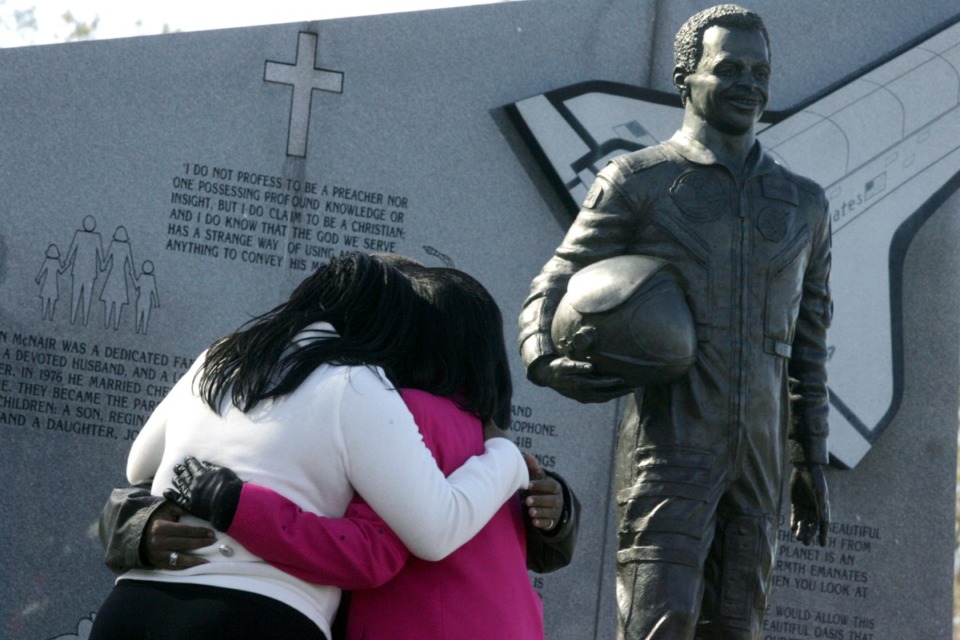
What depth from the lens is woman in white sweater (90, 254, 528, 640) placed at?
2.70 meters

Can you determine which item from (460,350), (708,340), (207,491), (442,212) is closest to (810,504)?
(708,340)

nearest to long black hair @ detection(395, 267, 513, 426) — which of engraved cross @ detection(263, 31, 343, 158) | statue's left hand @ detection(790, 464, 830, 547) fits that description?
statue's left hand @ detection(790, 464, 830, 547)

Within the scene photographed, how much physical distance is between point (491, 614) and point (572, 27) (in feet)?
16.7

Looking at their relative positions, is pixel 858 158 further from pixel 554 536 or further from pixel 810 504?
pixel 554 536

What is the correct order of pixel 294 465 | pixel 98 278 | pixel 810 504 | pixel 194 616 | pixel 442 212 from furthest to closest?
1. pixel 442 212
2. pixel 98 278
3. pixel 810 504
4. pixel 294 465
5. pixel 194 616

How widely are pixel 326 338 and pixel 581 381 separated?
3.79ft

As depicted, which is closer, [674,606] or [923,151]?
[674,606]

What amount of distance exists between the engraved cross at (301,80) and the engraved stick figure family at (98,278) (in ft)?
2.94

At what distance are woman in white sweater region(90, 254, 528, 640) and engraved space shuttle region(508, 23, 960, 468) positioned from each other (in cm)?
444

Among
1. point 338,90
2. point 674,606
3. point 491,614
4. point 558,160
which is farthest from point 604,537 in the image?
point 491,614

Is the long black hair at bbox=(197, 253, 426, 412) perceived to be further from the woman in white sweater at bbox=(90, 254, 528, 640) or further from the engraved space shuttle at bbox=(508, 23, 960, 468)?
the engraved space shuttle at bbox=(508, 23, 960, 468)

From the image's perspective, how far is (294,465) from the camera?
2.77 metres

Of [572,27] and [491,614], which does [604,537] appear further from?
[491,614]

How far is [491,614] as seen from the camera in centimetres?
277
